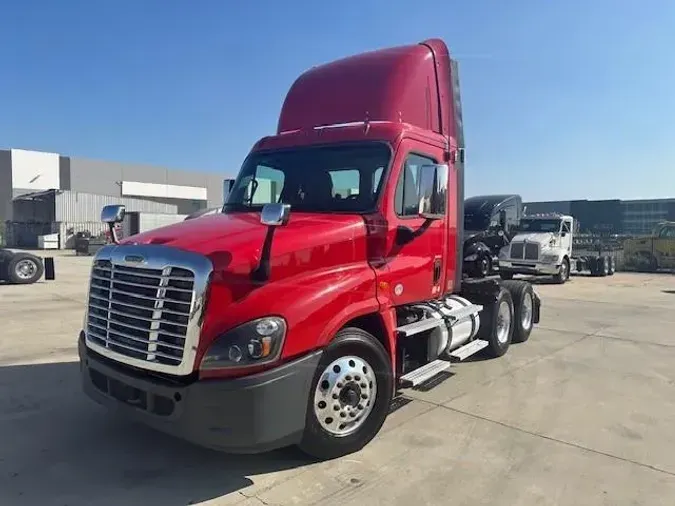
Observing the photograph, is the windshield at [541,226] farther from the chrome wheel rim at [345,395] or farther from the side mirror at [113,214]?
the side mirror at [113,214]

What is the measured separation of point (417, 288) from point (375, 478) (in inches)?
77.5

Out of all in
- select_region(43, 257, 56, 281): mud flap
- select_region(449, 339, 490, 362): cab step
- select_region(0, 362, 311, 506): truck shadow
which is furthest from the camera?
select_region(43, 257, 56, 281): mud flap

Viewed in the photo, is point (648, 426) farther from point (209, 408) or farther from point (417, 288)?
point (209, 408)

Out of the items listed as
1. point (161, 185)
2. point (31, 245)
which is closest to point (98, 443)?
point (31, 245)

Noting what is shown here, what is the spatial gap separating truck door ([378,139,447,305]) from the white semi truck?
46.3 feet

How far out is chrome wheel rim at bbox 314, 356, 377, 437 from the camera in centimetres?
411

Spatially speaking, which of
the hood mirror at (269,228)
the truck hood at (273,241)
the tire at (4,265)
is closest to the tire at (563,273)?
the truck hood at (273,241)

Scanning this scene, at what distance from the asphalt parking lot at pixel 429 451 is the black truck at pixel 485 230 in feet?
4.61

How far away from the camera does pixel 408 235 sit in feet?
16.6

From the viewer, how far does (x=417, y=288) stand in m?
5.35

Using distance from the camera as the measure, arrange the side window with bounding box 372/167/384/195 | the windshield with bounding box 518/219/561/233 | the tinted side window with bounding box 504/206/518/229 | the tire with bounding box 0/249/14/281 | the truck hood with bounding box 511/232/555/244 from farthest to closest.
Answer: the windshield with bounding box 518/219/561/233
the truck hood with bounding box 511/232/555/244
the tire with bounding box 0/249/14/281
the tinted side window with bounding box 504/206/518/229
the side window with bounding box 372/167/384/195

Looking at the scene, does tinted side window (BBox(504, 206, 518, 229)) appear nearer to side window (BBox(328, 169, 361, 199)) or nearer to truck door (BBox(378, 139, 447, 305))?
truck door (BBox(378, 139, 447, 305))

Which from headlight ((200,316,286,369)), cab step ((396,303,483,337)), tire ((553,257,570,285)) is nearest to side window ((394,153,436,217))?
cab step ((396,303,483,337))

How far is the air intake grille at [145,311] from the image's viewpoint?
3680 mm
